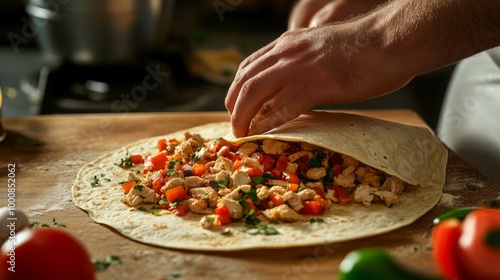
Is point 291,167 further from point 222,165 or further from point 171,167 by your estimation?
point 171,167

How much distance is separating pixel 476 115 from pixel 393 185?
118 cm

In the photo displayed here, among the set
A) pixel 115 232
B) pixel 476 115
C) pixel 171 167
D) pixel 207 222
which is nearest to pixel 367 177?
pixel 207 222

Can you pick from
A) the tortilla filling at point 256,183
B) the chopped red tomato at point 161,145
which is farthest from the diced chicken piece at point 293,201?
the chopped red tomato at point 161,145

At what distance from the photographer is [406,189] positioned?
9.25ft

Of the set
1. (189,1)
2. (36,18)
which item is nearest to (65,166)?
(36,18)

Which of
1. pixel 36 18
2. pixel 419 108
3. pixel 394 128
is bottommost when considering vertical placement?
pixel 419 108

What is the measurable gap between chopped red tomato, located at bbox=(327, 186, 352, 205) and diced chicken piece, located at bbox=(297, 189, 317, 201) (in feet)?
0.47

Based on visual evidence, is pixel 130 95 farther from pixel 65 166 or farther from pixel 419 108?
pixel 419 108

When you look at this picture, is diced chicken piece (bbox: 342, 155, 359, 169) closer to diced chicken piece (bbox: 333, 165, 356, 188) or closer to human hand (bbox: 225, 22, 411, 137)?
diced chicken piece (bbox: 333, 165, 356, 188)

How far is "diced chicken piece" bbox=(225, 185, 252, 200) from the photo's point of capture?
8.43 feet

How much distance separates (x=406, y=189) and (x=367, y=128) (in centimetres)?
31

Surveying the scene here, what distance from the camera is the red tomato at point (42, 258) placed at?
5.96ft

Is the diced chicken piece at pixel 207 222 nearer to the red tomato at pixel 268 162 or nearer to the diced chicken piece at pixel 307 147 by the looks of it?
the red tomato at pixel 268 162

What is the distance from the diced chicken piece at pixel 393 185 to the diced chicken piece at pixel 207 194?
2.31ft
